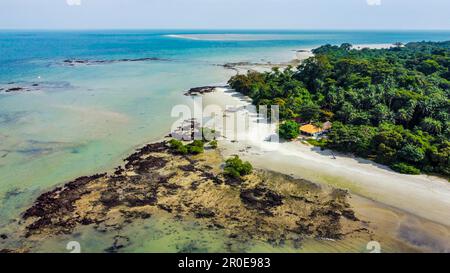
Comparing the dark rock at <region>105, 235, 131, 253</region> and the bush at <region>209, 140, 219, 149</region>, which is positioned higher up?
the bush at <region>209, 140, 219, 149</region>

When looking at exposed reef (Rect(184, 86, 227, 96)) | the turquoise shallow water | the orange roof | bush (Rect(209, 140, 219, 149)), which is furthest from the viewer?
exposed reef (Rect(184, 86, 227, 96))

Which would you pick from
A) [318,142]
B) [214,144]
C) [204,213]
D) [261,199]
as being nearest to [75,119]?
[214,144]

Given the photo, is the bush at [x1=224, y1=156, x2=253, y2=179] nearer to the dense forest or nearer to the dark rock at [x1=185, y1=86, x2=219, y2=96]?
the dense forest

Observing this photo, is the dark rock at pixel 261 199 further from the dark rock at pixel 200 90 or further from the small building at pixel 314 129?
the dark rock at pixel 200 90

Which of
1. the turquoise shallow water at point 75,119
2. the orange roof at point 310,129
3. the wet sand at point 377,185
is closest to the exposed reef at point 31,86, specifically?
the turquoise shallow water at point 75,119

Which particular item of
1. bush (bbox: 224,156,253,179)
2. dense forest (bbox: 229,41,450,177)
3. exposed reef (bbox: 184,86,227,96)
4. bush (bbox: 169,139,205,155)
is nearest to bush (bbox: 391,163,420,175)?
dense forest (bbox: 229,41,450,177)

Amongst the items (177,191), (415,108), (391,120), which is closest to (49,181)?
(177,191)

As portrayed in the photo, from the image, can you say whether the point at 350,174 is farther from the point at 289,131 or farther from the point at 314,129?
the point at 314,129
